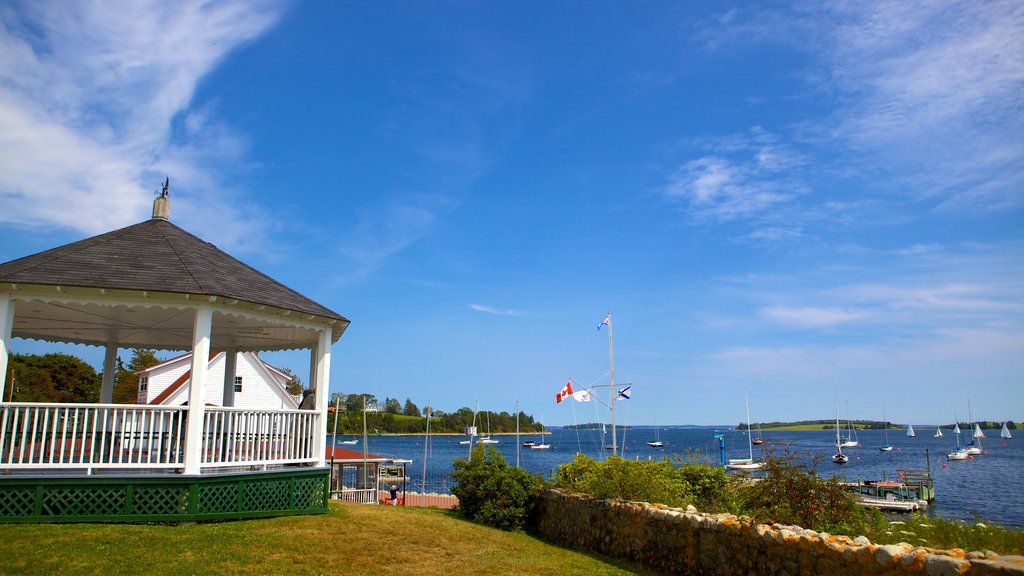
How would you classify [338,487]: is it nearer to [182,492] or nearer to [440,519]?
[440,519]

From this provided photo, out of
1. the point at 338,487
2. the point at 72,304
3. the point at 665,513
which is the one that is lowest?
the point at 338,487

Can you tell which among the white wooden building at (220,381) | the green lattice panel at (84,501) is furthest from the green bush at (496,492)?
the white wooden building at (220,381)

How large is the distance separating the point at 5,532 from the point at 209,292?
4.26 meters

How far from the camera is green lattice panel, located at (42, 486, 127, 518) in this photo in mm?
10344

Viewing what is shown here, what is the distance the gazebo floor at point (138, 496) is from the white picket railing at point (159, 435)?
223 millimetres

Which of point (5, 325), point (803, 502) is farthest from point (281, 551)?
point (803, 502)

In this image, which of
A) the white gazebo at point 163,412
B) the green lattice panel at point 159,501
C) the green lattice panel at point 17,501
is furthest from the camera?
the green lattice panel at point 159,501

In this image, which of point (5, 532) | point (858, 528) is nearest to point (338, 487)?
point (5, 532)

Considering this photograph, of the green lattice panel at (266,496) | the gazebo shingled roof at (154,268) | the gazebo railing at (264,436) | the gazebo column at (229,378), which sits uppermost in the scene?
the gazebo shingled roof at (154,268)

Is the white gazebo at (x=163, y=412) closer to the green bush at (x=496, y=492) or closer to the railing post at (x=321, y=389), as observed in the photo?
the railing post at (x=321, y=389)

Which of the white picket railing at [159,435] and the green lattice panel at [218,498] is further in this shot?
the green lattice panel at [218,498]

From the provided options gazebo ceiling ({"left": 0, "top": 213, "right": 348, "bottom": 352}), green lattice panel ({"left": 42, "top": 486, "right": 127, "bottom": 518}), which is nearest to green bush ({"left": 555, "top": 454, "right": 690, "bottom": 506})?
gazebo ceiling ({"left": 0, "top": 213, "right": 348, "bottom": 352})

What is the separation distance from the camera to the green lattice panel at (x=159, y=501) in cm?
1067

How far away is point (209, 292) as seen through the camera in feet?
36.2
